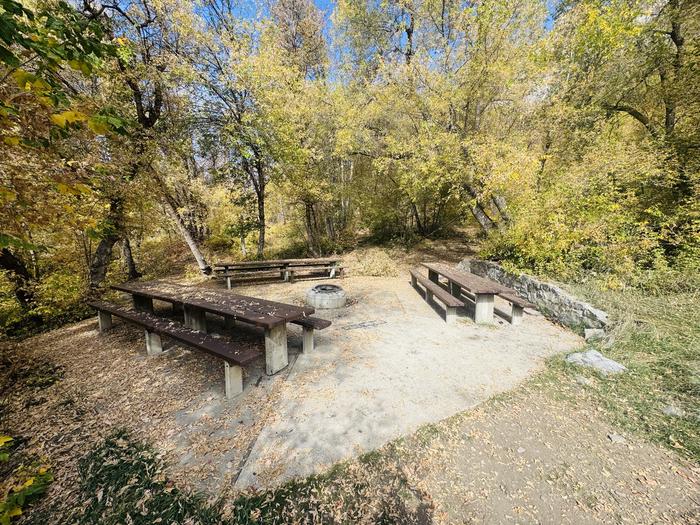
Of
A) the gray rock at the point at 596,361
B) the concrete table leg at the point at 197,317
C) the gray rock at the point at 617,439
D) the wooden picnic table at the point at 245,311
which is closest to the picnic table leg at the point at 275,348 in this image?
the wooden picnic table at the point at 245,311

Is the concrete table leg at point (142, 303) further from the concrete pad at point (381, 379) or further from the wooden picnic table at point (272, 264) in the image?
the concrete pad at point (381, 379)

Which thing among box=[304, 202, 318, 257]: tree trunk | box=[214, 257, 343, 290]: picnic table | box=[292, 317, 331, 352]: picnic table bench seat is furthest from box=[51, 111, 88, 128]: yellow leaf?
box=[304, 202, 318, 257]: tree trunk

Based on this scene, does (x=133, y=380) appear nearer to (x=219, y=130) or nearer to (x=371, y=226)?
(x=219, y=130)

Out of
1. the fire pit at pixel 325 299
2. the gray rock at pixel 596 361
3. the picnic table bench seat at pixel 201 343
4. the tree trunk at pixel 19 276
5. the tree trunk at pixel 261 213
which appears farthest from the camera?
the tree trunk at pixel 261 213

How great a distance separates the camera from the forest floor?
5.65 ft

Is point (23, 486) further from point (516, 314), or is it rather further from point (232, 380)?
point (516, 314)

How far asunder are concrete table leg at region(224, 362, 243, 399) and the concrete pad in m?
0.43

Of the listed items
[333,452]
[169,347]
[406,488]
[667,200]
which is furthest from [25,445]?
[667,200]

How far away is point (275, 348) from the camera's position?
311cm

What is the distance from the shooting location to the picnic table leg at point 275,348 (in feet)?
10.1

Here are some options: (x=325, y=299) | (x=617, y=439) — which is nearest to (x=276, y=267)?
(x=325, y=299)

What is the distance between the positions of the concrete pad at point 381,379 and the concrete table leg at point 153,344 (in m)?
1.92

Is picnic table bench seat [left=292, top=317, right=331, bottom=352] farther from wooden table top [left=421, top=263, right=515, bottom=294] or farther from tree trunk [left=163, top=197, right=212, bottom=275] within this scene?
tree trunk [left=163, top=197, right=212, bottom=275]

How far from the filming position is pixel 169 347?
3.76m
